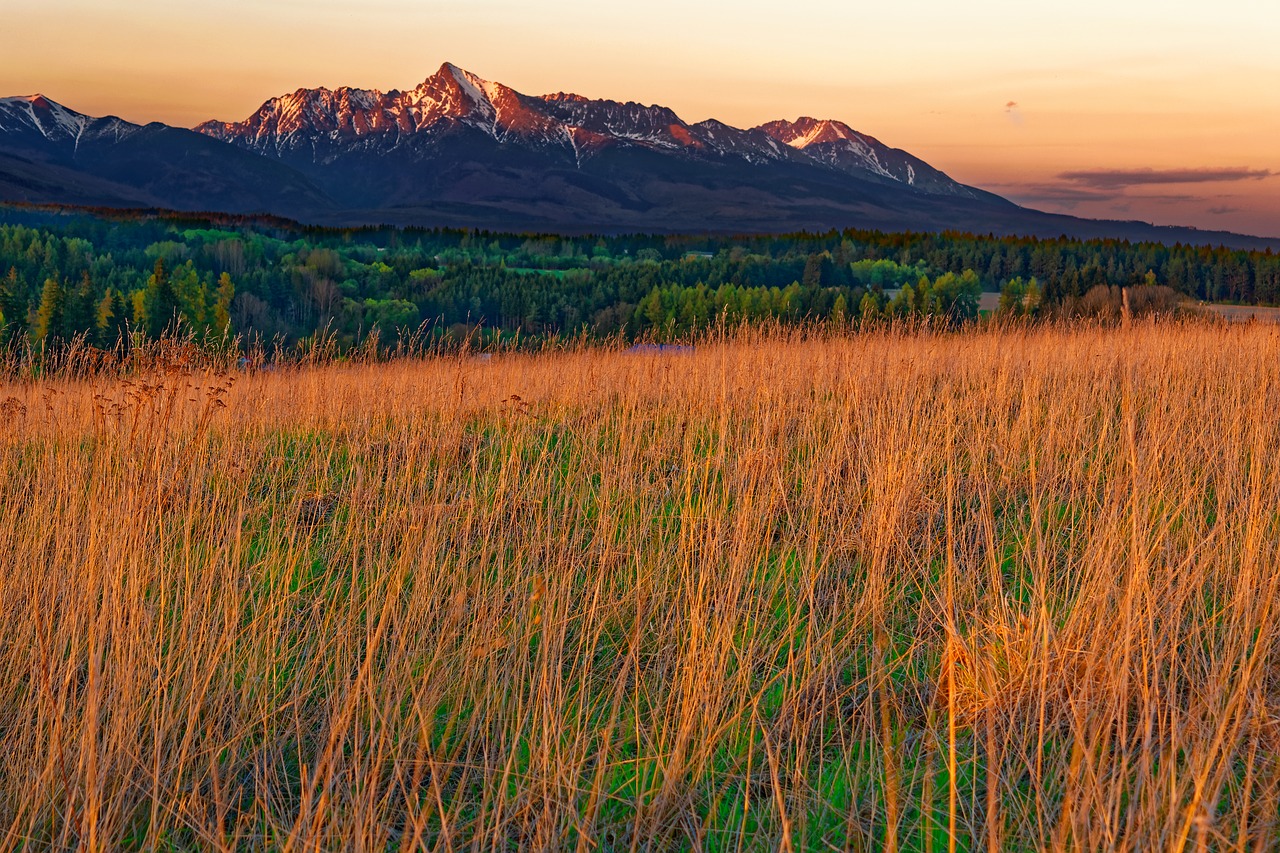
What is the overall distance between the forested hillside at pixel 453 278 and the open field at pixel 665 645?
140 ft

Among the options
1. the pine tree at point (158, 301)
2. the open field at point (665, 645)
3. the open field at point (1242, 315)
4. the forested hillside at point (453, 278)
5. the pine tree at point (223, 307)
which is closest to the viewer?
the open field at point (665, 645)

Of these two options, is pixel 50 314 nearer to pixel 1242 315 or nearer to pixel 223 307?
pixel 223 307

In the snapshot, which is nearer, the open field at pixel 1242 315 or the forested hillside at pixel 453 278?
the open field at pixel 1242 315

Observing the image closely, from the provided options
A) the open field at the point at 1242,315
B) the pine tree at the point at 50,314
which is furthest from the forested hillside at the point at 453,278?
the open field at the point at 1242,315

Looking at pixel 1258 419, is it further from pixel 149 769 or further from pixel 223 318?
pixel 223 318

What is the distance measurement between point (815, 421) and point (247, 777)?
4.59 meters

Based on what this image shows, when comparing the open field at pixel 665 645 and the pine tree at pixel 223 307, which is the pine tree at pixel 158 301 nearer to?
the pine tree at pixel 223 307

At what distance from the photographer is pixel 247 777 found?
276 centimetres

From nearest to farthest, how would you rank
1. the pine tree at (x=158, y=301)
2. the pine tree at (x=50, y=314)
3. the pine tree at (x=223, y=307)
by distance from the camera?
the pine tree at (x=50, y=314) < the pine tree at (x=158, y=301) < the pine tree at (x=223, y=307)

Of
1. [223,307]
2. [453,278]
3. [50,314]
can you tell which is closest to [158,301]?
[223,307]

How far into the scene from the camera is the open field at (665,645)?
241 cm

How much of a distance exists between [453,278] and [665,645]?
80.8 m

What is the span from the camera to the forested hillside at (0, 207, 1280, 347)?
53.2m

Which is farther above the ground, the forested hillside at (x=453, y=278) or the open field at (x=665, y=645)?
the forested hillside at (x=453, y=278)
